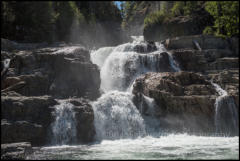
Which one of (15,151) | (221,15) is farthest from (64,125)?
(221,15)

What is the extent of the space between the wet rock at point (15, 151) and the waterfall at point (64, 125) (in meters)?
3.52

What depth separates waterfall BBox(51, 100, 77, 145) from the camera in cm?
1531

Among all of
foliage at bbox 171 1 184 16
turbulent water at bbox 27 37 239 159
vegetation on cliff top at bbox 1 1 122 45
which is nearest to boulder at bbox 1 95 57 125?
turbulent water at bbox 27 37 239 159

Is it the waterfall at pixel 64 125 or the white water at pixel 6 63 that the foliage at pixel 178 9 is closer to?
the white water at pixel 6 63

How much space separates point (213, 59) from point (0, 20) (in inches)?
908

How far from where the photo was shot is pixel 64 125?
15.7 metres

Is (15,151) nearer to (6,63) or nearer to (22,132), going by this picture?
(22,132)

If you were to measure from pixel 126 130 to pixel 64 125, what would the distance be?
4.07 meters

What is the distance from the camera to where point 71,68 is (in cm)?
1945

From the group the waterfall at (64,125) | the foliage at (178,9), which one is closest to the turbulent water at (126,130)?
the waterfall at (64,125)

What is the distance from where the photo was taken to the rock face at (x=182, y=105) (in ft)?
60.7

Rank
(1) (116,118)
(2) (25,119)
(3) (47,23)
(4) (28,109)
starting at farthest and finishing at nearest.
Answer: (3) (47,23), (1) (116,118), (4) (28,109), (2) (25,119)

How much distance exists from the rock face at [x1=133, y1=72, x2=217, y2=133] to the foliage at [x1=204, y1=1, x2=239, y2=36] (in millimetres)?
15576

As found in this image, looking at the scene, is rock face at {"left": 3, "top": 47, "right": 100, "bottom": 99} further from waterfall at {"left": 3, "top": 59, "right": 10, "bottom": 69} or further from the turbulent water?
the turbulent water
